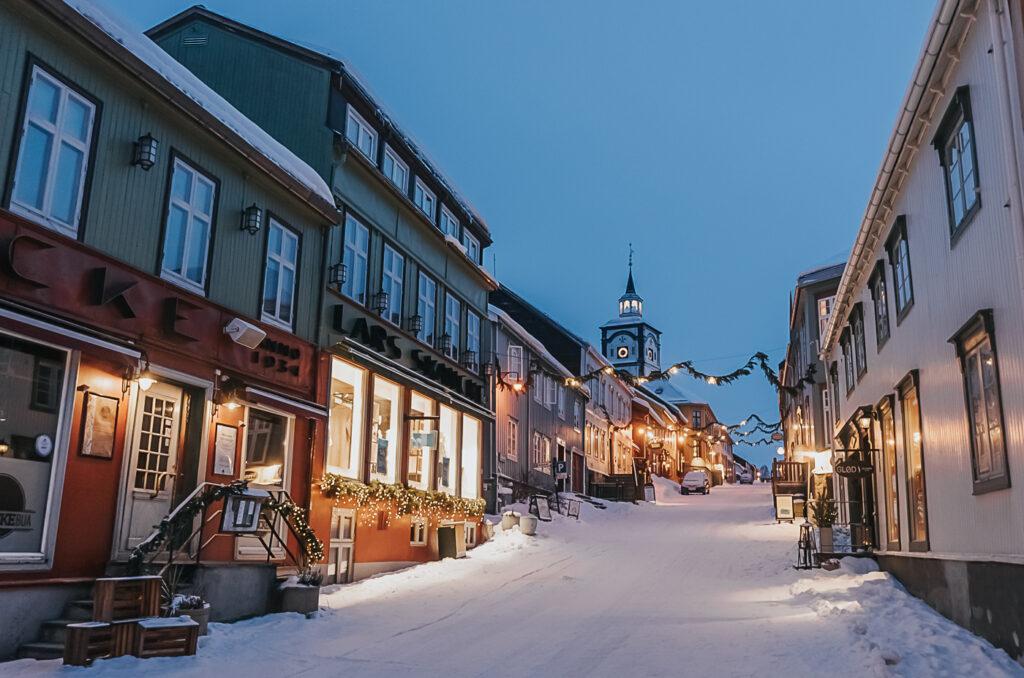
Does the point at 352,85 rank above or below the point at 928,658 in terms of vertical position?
above

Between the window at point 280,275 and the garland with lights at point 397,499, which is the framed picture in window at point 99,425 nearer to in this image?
the window at point 280,275

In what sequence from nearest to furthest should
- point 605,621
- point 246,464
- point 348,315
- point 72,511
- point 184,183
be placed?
1. point 72,511
2. point 605,621
3. point 184,183
4. point 246,464
5. point 348,315

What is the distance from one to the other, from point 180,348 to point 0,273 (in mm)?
3287

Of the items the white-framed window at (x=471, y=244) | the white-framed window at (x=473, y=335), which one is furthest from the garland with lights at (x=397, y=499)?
the white-framed window at (x=471, y=244)

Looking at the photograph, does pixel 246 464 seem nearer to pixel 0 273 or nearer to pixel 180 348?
pixel 180 348

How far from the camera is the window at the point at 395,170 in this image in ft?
70.2

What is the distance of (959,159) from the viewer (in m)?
10.9

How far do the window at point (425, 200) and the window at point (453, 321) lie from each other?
218cm

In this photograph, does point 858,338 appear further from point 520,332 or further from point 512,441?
point 512,441

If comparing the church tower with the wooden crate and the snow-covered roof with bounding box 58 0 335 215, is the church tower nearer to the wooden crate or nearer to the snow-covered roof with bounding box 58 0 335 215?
the snow-covered roof with bounding box 58 0 335 215

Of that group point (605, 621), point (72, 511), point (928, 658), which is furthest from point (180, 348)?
point (928, 658)

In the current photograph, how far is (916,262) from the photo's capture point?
13.6 meters

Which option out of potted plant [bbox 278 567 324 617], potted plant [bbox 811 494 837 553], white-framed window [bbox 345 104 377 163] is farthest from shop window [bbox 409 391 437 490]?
potted plant [bbox 811 494 837 553]

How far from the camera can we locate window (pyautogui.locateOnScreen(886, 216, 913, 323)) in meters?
14.4
